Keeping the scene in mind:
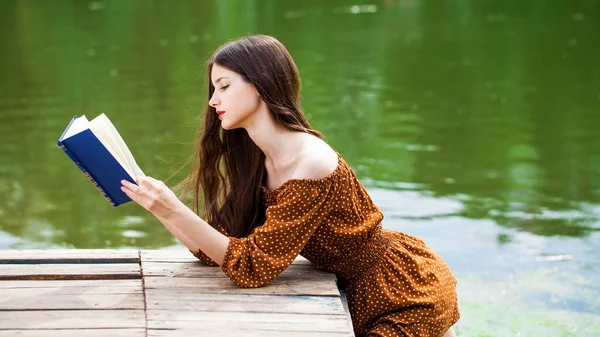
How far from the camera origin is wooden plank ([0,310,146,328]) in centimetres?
248

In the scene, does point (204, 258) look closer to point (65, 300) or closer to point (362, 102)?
point (65, 300)

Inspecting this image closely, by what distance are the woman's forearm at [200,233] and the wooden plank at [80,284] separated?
215 mm

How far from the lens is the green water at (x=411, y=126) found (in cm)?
518

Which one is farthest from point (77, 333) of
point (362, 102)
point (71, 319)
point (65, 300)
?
point (362, 102)

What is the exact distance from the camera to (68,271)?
2953mm

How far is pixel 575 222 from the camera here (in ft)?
19.0

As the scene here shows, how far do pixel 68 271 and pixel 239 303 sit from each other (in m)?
0.62

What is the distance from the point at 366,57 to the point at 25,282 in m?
10.4

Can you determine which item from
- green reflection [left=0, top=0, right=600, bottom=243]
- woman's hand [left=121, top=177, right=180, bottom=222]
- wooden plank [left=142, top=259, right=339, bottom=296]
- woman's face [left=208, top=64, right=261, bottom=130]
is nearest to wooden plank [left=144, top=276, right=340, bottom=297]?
wooden plank [left=142, top=259, right=339, bottom=296]

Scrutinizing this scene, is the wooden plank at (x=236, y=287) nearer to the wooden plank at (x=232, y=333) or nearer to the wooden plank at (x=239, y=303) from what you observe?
the wooden plank at (x=239, y=303)

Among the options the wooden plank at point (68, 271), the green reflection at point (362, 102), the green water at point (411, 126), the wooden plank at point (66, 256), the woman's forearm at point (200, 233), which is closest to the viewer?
the woman's forearm at point (200, 233)

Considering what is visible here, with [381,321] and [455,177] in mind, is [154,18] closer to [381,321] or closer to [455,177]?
[455,177]

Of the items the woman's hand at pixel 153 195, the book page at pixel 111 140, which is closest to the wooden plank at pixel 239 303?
the woman's hand at pixel 153 195

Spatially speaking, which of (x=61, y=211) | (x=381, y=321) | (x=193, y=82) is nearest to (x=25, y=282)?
(x=381, y=321)
